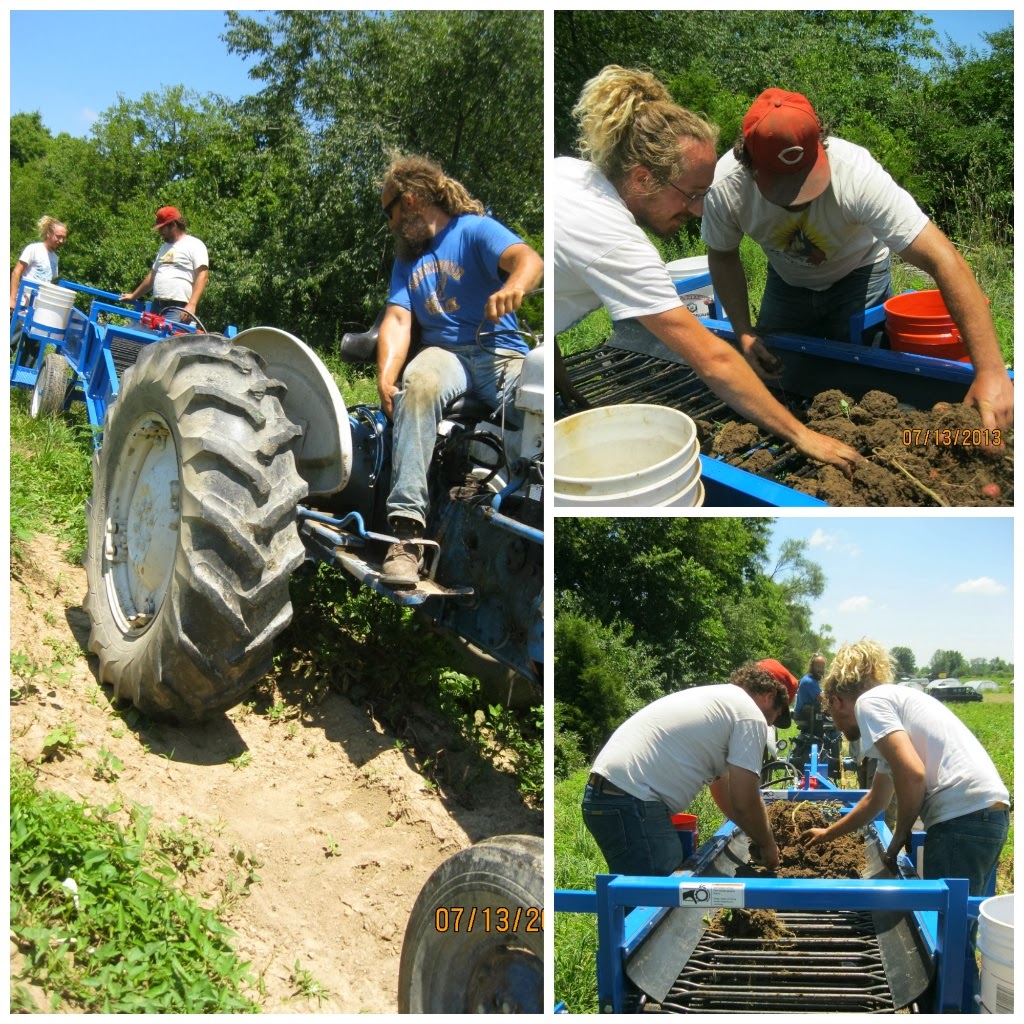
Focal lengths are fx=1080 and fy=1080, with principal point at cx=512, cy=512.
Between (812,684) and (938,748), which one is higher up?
(938,748)

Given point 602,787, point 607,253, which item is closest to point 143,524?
point 602,787

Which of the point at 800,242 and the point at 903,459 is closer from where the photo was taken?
the point at 903,459

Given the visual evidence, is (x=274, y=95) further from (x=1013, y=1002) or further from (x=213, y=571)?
(x=1013, y=1002)

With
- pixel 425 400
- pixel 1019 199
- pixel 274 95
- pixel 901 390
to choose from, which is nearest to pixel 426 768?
pixel 425 400

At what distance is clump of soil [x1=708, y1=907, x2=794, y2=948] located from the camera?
3395 millimetres

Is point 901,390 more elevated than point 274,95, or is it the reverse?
point 274,95

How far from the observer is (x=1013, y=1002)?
7.75 ft

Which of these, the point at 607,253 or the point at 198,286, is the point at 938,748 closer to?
the point at 607,253

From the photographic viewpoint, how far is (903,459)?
2.94 m

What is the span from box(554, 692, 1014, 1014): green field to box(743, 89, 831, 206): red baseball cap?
1.63 metres

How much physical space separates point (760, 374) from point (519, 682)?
5.17 ft

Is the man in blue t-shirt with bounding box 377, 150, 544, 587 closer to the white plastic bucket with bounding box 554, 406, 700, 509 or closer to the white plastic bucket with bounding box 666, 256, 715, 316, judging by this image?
the white plastic bucket with bounding box 554, 406, 700, 509

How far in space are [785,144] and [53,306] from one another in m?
5.26

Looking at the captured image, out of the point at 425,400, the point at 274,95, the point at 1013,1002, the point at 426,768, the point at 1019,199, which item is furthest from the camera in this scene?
the point at 274,95
